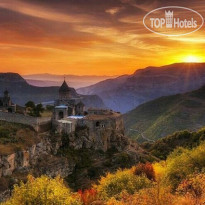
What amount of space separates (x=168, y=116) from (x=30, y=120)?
3653 inches

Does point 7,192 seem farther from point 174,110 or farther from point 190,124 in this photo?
point 174,110

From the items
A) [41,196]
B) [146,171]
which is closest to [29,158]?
[146,171]

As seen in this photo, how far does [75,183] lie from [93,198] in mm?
16829

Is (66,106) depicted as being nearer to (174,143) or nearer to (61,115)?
(61,115)

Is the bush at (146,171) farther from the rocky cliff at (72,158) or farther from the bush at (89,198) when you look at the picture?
the bush at (89,198)

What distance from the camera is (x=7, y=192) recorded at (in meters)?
44.3

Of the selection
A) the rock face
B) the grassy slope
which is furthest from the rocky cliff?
the grassy slope

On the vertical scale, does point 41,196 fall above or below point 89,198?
above

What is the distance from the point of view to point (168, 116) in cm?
13862

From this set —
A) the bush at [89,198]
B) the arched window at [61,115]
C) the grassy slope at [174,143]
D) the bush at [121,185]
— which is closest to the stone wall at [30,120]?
the arched window at [61,115]

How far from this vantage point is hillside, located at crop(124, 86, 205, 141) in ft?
415

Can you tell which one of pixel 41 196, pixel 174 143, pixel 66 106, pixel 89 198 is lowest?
pixel 174 143

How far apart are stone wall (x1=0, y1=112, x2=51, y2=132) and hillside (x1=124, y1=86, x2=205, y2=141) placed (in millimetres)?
66168

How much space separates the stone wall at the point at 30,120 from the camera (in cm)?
5550
